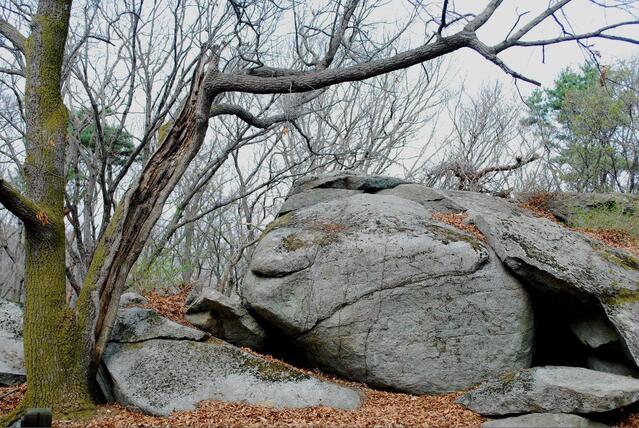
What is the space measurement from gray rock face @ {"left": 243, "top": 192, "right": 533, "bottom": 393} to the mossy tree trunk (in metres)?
2.20

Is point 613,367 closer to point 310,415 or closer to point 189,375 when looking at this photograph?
point 310,415

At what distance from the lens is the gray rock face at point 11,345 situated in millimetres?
6204

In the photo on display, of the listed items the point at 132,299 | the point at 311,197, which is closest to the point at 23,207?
the point at 132,299

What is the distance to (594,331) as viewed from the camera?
6277 millimetres

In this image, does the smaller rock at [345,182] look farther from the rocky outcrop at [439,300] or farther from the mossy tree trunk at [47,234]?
the mossy tree trunk at [47,234]

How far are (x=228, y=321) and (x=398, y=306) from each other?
2254 mm

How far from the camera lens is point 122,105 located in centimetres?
1067

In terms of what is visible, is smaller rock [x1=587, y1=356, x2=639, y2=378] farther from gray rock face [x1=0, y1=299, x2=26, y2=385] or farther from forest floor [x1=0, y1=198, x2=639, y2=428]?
gray rock face [x1=0, y1=299, x2=26, y2=385]

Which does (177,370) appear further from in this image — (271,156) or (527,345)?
(271,156)

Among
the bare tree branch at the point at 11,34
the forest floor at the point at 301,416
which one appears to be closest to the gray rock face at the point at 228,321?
the forest floor at the point at 301,416

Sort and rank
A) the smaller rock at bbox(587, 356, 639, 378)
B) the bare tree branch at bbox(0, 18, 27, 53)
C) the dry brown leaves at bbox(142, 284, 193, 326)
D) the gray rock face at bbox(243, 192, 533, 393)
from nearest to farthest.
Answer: the smaller rock at bbox(587, 356, 639, 378) → the bare tree branch at bbox(0, 18, 27, 53) → the gray rock face at bbox(243, 192, 533, 393) → the dry brown leaves at bbox(142, 284, 193, 326)

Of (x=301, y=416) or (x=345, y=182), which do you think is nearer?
(x=301, y=416)

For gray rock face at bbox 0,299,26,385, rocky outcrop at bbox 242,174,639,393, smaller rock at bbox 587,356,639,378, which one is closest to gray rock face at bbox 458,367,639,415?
smaller rock at bbox 587,356,639,378

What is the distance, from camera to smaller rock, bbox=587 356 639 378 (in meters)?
5.91
